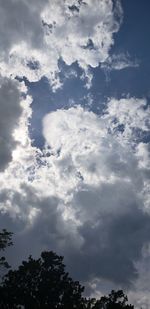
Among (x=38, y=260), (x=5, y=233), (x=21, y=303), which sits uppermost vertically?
(x=38, y=260)

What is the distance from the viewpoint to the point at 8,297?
5447cm

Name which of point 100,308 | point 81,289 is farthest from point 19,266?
point 100,308

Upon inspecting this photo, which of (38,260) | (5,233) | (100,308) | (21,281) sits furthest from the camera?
(38,260)

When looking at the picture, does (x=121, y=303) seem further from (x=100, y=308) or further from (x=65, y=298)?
(x=65, y=298)

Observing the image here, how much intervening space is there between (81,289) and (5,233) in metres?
19.8

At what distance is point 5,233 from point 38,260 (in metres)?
17.4

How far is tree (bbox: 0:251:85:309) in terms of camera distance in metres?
54.0

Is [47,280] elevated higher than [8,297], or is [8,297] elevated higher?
[47,280]

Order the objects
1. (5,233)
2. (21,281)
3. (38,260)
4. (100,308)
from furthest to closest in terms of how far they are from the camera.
Result: (38,260) < (21,281) < (100,308) < (5,233)

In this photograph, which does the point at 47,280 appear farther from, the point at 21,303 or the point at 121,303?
the point at 121,303

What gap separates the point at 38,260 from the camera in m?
60.7

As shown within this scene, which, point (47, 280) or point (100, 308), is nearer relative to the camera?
point (100, 308)

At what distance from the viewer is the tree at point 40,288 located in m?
54.0

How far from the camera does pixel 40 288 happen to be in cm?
5547
